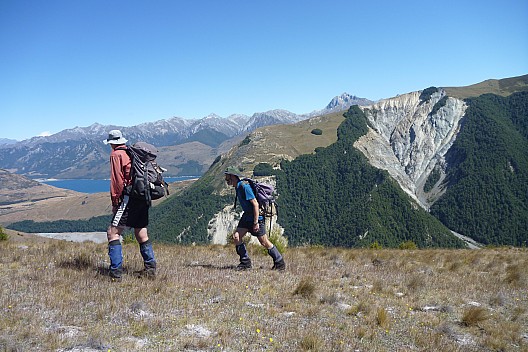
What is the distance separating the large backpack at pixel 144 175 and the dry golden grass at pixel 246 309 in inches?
70.4

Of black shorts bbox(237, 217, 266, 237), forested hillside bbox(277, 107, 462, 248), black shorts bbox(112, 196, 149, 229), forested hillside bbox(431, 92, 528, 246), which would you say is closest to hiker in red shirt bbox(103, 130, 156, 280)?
black shorts bbox(112, 196, 149, 229)

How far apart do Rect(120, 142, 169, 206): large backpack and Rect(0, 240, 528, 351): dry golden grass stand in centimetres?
179

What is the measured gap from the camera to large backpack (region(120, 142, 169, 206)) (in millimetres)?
7418

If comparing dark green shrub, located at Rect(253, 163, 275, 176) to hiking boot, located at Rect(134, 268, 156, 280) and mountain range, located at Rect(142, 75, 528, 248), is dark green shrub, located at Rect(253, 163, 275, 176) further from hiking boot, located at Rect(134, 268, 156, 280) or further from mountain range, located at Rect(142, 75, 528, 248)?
hiking boot, located at Rect(134, 268, 156, 280)

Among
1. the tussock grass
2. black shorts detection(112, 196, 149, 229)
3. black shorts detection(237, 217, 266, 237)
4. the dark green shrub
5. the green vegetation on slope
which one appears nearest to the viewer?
the tussock grass

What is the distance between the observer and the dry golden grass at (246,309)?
489 centimetres

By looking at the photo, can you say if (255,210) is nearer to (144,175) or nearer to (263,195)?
(263,195)

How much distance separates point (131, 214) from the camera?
775 centimetres

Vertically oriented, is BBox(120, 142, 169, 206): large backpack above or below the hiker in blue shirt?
above

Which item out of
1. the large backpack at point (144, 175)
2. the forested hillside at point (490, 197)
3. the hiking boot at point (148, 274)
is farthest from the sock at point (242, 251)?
the forested hillside at point (490, 197)

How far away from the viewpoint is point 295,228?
17188 cm

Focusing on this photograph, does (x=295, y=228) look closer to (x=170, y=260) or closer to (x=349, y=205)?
(x=349, y=205)

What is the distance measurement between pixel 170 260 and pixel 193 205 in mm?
182587

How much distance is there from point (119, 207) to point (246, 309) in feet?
11.1
